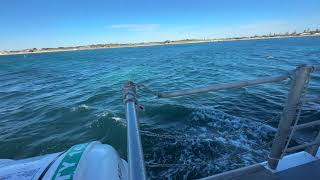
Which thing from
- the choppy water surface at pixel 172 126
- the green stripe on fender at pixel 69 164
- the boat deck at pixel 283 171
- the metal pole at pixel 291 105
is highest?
the metal pole at pixel 291 105

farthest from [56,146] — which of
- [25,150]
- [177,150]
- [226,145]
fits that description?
[226,145]

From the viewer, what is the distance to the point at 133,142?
5.17 ft

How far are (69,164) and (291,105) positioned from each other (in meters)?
2.36

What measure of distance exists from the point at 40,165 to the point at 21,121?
9.42m

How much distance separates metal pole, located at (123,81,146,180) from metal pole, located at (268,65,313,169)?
1475 millimetres

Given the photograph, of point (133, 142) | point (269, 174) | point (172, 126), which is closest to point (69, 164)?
point (133, 142)

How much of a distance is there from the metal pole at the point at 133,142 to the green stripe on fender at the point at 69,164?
3.21 ft

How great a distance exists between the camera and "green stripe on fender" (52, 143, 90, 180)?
2.56 metres

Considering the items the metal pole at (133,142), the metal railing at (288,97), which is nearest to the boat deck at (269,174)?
the metal railing at (288,97)

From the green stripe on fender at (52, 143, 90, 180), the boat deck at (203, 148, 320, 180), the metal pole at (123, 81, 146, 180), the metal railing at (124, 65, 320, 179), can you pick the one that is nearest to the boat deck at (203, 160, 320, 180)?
the boat deck at (203, 148, 320, 180)

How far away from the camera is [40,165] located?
117 inches

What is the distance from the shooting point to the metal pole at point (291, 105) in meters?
2.35

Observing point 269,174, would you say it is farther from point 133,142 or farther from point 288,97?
point 133,142

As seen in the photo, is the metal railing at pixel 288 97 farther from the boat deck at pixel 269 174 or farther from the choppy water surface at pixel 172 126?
the choppy water surface at pixel 172 126
